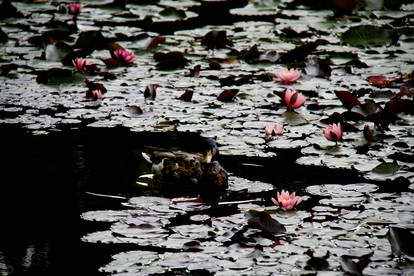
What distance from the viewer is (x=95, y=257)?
2.63 meters

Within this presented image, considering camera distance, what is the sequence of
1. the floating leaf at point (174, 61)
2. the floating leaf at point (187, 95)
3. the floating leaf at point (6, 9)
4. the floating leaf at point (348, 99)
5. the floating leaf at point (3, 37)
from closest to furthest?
the floating leaf at point (348, 99)
the floating leaf at point (187, 95)
the floating leaf at point (174, 61)
the floating leaf at point (3, 37)
the floating leaf at point (6, 9)

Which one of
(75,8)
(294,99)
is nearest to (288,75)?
(294,99)

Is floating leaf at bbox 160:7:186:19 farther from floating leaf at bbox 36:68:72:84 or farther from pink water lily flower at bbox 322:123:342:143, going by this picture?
pink water lily flower at bbox 322:123:342:143

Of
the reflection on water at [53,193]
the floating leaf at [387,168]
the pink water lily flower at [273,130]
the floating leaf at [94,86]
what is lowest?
the reflection on water at [53,193]

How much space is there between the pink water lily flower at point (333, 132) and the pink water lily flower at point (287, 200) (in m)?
0.89

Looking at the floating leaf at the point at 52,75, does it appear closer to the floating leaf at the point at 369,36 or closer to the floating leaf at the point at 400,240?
the floating leaf at the point at 369,36

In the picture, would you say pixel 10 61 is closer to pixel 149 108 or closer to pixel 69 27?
pixel 69 27

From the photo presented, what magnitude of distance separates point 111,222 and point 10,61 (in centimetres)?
320

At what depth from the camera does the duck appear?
3293 mm

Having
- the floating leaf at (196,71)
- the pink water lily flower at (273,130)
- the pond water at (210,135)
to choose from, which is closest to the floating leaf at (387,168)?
the pond water at (210,135)

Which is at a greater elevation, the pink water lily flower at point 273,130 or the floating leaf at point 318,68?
the floating leaf at point 318,68

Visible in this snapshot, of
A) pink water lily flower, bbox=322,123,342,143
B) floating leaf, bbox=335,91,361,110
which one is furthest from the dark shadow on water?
floating leaf, bbox=335,91,361,110

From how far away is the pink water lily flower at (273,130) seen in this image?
3.99 m

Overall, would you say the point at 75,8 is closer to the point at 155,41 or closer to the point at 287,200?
the point at 155,41
